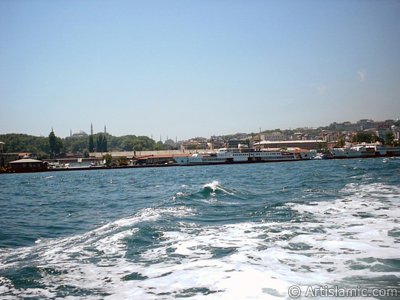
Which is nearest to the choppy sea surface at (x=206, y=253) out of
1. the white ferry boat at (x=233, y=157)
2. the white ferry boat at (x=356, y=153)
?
the white ferry boat at (x=233, y=157)

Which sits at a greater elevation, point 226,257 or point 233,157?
point 226,257

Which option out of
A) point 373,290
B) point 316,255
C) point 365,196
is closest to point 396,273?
point 373,290

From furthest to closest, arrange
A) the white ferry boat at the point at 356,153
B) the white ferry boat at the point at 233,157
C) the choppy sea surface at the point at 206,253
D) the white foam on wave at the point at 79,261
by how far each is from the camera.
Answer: the white ferry boat at the point at 356,153
the white ferry boat at the point at 233,157
the white foam on wave at the point at 79,261
the choppy sea surface at the point at 206,253

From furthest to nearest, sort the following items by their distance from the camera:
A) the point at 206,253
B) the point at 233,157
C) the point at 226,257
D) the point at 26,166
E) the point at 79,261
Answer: the point at 233,157
the point at 26,166
the point at 206,253
the point at 79,261
the point at 226,257

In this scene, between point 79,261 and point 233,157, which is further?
point 233,157

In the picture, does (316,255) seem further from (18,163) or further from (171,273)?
(18,163)

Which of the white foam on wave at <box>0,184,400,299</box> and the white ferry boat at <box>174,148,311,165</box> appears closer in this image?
the white foam on wave at <box>0,184,400,299</box>

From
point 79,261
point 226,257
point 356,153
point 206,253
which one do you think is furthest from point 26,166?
point 226,257

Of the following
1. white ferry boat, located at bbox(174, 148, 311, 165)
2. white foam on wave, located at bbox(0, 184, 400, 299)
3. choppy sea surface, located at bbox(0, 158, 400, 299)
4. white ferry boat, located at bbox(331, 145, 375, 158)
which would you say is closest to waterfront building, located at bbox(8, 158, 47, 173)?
white ferry boat, located at bbox(174, 148, 311, 165)

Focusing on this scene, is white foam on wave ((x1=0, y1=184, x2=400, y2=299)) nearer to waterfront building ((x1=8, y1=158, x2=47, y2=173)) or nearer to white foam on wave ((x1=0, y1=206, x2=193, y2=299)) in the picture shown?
white foam on wave ((x1=0, y1=206, x2=193, y2=299))

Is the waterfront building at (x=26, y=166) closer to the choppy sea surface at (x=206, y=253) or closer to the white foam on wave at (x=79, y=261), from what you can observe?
the choppy sea surface at (x=206, y=253)

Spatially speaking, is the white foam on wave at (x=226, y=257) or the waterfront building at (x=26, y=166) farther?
the waterfront building at (x=26, y=166)

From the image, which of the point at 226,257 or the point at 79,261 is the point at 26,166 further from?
the point at 226,257

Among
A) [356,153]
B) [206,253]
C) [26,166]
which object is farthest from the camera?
[356,153]
